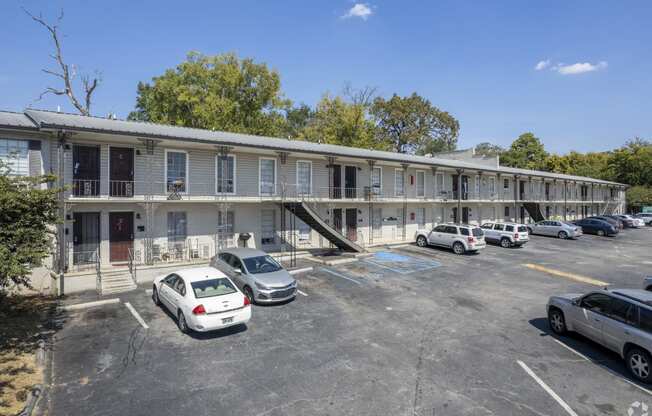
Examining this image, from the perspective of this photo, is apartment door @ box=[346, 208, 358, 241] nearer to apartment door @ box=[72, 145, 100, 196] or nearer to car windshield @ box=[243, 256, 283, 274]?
car windshield @ box=[243, 256, 283, 274]

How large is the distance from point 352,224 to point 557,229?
2156 cm

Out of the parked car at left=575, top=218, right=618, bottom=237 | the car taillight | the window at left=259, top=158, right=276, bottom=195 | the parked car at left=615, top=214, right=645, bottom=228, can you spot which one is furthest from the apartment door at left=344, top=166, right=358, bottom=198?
the parked car at left=615, top=214, right=645, bottom=228

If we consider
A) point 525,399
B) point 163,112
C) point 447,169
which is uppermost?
point 163,112

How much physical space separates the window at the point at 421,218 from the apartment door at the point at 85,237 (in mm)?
23282

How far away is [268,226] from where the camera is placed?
20328mm

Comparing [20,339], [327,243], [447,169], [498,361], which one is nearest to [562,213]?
[447,169]

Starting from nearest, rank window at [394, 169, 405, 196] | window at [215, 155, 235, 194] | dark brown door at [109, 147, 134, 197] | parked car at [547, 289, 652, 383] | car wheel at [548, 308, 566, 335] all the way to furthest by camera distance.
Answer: parked car at [547, 289, 652, 383] → car wheel at [548, 308, 566, 335] → dark brown door at [109, 147, 134, 197] → window at [215, 155, 235, 194] → window at [394, 169, 405, 196]

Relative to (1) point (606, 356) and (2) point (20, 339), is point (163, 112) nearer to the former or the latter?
(2) point (20, 339)

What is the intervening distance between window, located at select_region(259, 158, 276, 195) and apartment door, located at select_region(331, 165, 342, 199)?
4.61 metres

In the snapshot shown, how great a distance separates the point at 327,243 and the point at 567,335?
14.8m

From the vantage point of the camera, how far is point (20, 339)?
9.12m

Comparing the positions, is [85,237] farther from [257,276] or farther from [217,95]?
[217,95]

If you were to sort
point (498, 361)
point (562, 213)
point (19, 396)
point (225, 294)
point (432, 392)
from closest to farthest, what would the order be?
point (19, 396)
point (432, 392)
point (498, 361)
point (225, 294)
point (562, 213)

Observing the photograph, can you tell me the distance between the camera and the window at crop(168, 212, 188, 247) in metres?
17.1
